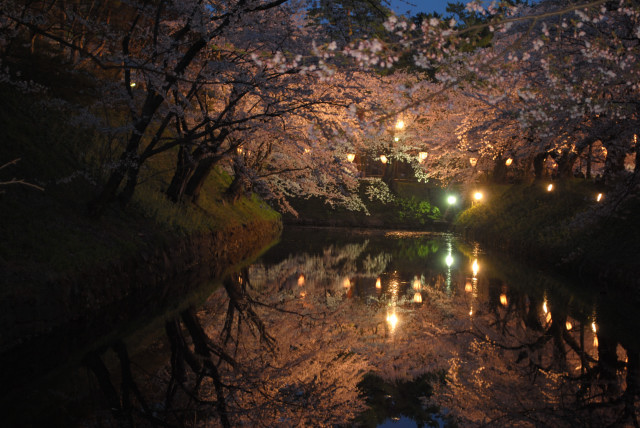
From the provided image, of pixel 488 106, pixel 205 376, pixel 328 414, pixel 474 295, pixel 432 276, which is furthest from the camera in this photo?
pixel 488 106

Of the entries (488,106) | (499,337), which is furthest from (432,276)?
(488,106)

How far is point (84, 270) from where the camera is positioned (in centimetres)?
935

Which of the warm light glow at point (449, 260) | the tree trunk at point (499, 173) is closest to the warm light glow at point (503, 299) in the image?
the warm light glow at point (449, 260)

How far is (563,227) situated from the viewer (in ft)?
68.8

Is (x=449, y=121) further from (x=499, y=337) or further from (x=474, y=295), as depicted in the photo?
(x=499, y=337)

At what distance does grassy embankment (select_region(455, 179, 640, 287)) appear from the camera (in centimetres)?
1590

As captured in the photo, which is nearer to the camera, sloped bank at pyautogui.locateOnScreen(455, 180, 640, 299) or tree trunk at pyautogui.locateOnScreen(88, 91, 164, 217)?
tree trunk at pyautogui.locateOnScreen(88, 91, 164, 217)

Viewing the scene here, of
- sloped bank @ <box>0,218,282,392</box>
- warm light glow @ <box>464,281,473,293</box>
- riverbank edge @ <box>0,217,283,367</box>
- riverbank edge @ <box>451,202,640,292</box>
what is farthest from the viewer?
riverbank edge @ <box>451,202,640,292</box>

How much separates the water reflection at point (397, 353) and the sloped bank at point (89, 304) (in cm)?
103

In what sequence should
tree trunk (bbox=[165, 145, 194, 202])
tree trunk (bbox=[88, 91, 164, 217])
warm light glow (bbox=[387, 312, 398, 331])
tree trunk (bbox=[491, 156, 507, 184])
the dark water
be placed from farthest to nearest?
1. tree trunk (bbox=[491, 156, 507, 184])
2. tree trunk (bbox=[165, 145, 194, 202])
3. tree trunk (bbox=[88, 91, 164, 217])
4. warm light glow (bbox=[387, 312, 398, 331])
5. the dark water

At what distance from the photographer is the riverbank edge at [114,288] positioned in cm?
759

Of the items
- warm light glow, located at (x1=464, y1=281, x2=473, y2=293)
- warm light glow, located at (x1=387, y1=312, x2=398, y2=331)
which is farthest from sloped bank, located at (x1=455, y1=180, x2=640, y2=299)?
warm light glow, located at (x1=387, y1=312, x2=398, y2=331)

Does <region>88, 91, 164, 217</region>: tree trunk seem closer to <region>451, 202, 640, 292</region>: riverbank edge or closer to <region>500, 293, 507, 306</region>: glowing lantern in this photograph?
<region>500, 293, 507, 306</region>: glowing lantern

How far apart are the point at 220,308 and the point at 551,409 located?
643cm
